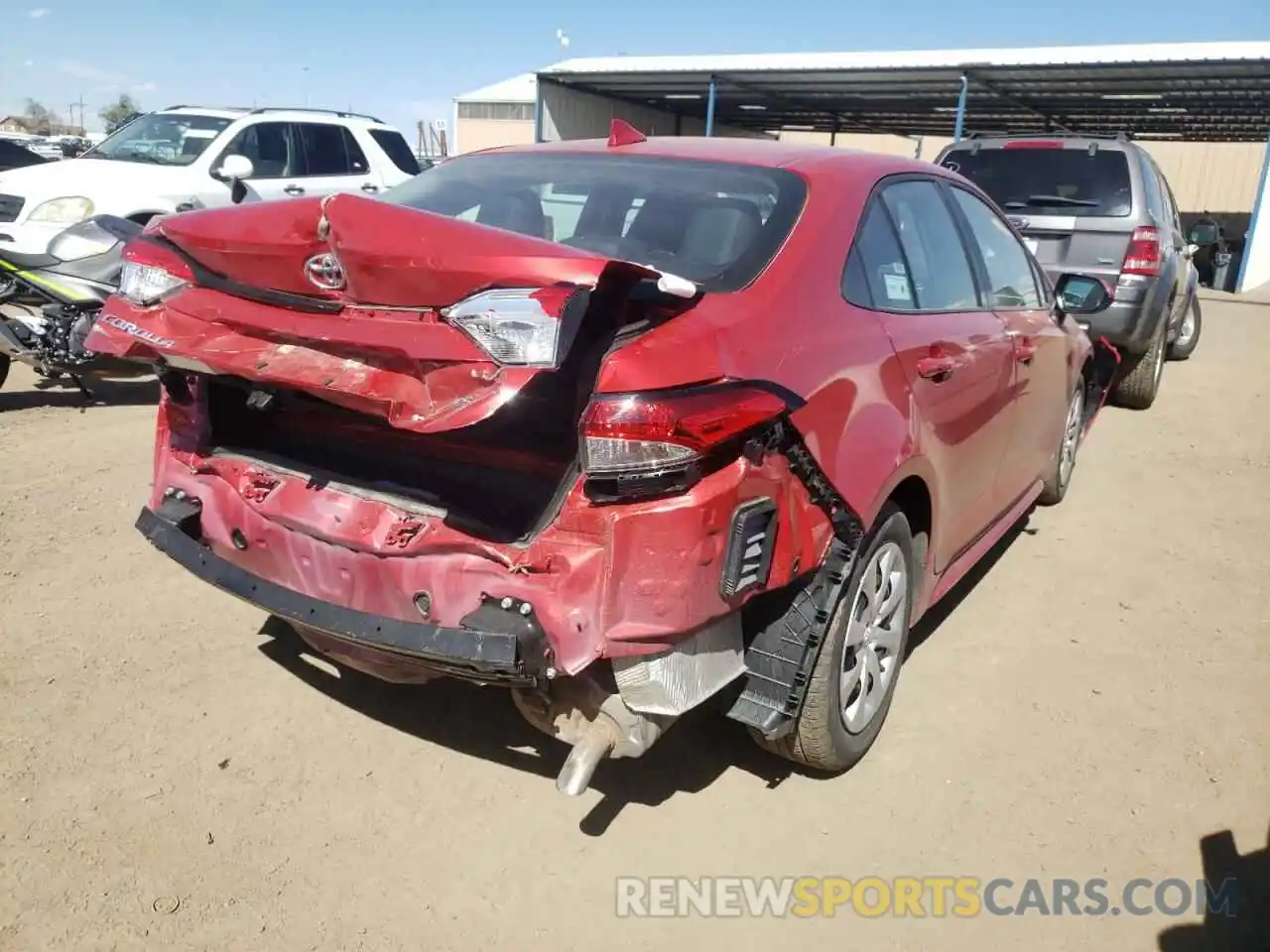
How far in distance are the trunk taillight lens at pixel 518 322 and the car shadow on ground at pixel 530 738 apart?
1.16 meters

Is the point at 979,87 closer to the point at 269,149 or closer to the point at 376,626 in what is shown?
the point at 269,149

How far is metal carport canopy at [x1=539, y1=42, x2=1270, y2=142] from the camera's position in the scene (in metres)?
17.1

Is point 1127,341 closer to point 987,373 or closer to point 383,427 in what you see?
point 987,373

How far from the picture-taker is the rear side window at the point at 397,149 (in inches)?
414

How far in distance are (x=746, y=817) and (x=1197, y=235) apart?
837 centimetres

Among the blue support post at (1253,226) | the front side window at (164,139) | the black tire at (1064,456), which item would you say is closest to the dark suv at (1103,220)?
the black tire at (1064,456)

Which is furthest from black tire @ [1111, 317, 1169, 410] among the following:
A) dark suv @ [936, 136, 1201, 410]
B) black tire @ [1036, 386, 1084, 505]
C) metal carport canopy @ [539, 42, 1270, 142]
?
metal carport canopy @ [539, 42, 1270, 142]

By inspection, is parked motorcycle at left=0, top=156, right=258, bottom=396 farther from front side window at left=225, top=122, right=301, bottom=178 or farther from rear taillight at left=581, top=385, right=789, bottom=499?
rear taillight at left=581, top=385, right=789, bottom=499

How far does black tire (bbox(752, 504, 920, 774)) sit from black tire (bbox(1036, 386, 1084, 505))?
2383 mm

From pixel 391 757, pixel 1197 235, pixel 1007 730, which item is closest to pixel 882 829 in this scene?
pixel 1007 730

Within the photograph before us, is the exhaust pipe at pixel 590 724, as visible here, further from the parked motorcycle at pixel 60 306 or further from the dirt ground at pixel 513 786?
the parked motorcycle at pixel 60 306

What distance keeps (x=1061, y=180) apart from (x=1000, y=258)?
13.5 ft

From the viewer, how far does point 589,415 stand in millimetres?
2076

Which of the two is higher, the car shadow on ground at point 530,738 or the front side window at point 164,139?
the front side window at point 164,139
